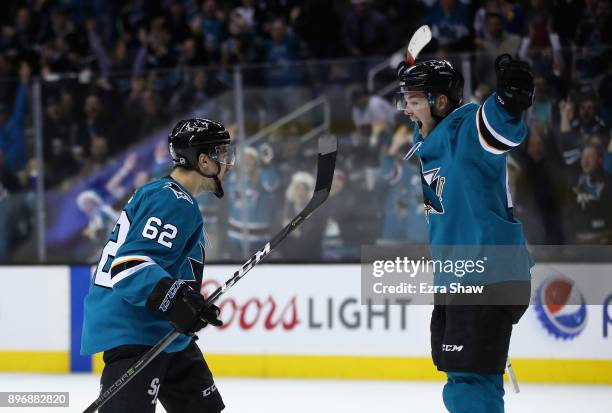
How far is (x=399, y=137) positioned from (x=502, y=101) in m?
3.23

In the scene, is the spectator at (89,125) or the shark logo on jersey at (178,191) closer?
the shark logo on jersey at (178,191)

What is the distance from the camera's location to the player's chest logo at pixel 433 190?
2898mm

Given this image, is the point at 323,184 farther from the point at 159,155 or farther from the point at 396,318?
the point at 159,155

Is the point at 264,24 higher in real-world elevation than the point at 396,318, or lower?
higher

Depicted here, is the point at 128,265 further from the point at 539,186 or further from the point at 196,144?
the point at 539,186

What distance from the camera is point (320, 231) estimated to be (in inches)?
234

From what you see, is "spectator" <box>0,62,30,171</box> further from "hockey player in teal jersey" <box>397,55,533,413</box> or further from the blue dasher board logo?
"hockey player in teal jersey" <box>397,55,533,413</box>

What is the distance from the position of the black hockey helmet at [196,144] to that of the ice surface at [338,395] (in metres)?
1.92

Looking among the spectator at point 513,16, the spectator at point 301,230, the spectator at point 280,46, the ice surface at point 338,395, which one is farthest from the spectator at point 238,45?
the ice surface at point 338,395

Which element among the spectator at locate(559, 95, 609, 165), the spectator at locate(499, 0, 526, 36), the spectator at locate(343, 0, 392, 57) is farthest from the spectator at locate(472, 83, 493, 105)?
the spectator at locate(343, 0, 392, 57)

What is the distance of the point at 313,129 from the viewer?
6.02 m

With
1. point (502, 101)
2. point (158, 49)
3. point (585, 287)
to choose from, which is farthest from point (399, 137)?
point (502, 101)

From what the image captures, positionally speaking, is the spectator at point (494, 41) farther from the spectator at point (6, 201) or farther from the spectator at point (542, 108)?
the spectator at point (6, 201)

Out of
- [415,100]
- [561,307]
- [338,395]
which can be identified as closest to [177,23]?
[338,395]
